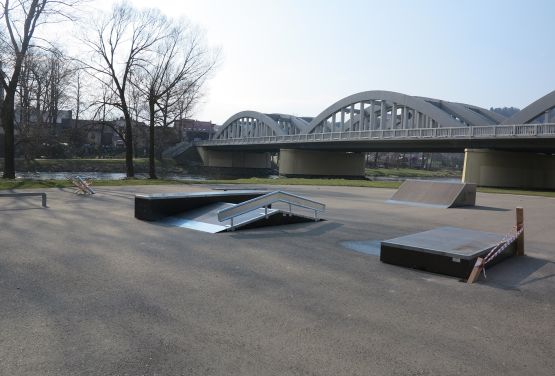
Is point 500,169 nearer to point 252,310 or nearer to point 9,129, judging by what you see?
point 9,129

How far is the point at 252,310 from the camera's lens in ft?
17.3

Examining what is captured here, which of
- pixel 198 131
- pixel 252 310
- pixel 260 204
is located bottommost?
pixel 252 310

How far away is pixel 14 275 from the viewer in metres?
6.45

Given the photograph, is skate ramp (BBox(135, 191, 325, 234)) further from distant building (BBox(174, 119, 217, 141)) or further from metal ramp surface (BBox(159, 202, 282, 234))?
distant building (BBox(174, 119, 217, 141))

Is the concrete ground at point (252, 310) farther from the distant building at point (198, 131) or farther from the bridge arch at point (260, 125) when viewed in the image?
the distant building at point (198, 131)

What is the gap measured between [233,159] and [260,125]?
389 inches

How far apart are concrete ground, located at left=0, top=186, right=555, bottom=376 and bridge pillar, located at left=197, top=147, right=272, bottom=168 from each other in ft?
295

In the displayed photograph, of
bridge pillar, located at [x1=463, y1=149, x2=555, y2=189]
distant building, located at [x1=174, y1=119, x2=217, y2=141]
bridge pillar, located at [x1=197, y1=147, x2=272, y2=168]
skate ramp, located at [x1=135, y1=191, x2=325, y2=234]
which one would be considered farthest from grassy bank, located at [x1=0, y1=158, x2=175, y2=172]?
skate ramp, located at [x1=135, y1=191, x2=325, y2=234]

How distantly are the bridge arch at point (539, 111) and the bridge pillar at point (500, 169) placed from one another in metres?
4.29

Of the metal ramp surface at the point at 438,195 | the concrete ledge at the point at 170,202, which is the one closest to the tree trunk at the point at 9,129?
the concrete ledge at the point at 170,202

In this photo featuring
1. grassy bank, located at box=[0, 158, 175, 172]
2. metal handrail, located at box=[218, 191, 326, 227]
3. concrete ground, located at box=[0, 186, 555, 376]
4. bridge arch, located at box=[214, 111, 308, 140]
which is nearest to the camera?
concrete ground, located at box=[0, 186, 555, 376]

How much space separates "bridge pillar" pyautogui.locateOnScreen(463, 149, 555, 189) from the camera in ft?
145

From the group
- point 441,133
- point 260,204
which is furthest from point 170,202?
point 441,133

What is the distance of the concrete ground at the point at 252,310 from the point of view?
12.9ft
